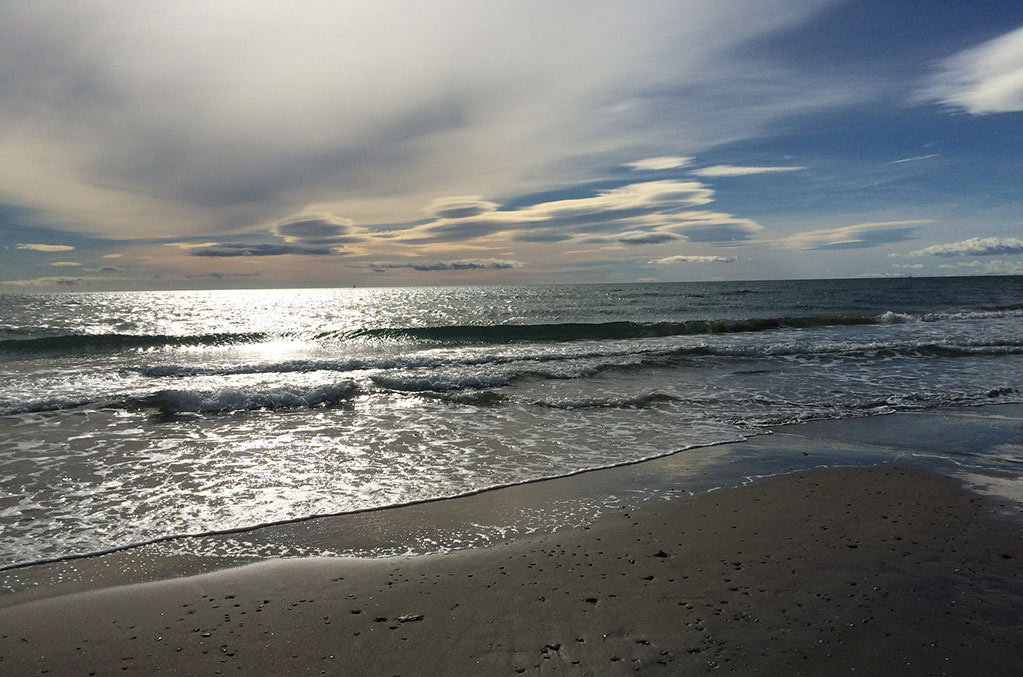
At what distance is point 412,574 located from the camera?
4551 millimetres

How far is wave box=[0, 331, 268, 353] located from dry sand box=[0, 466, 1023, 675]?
27.0 m

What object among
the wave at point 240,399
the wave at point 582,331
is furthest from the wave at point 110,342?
the wave at point 240,399

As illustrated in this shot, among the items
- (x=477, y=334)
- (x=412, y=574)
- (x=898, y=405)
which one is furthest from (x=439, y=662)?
(x=477, y=334)

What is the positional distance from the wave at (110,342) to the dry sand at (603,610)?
27034 mm


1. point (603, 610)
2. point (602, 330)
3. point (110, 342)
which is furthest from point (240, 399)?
point (602, 330)

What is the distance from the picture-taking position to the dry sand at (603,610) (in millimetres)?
3314

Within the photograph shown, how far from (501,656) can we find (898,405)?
1102 cm

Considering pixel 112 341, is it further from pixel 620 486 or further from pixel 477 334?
pixel 620 486

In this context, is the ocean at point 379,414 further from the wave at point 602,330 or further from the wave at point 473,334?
the wave at point 602,330

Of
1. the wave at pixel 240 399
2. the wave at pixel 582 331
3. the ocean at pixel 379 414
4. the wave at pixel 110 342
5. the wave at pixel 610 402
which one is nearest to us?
the ocean at pixel 379 414

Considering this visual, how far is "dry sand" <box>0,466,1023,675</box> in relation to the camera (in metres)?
3.31

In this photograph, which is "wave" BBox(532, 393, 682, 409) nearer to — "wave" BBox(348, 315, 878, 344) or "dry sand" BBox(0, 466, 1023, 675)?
"dry sand" BBox(0, 466, 1023, 675)

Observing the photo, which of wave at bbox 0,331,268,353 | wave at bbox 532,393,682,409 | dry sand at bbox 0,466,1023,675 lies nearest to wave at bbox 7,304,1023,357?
wave at bbox 0,331,268,353

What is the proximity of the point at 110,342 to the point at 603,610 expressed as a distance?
1216 inches
